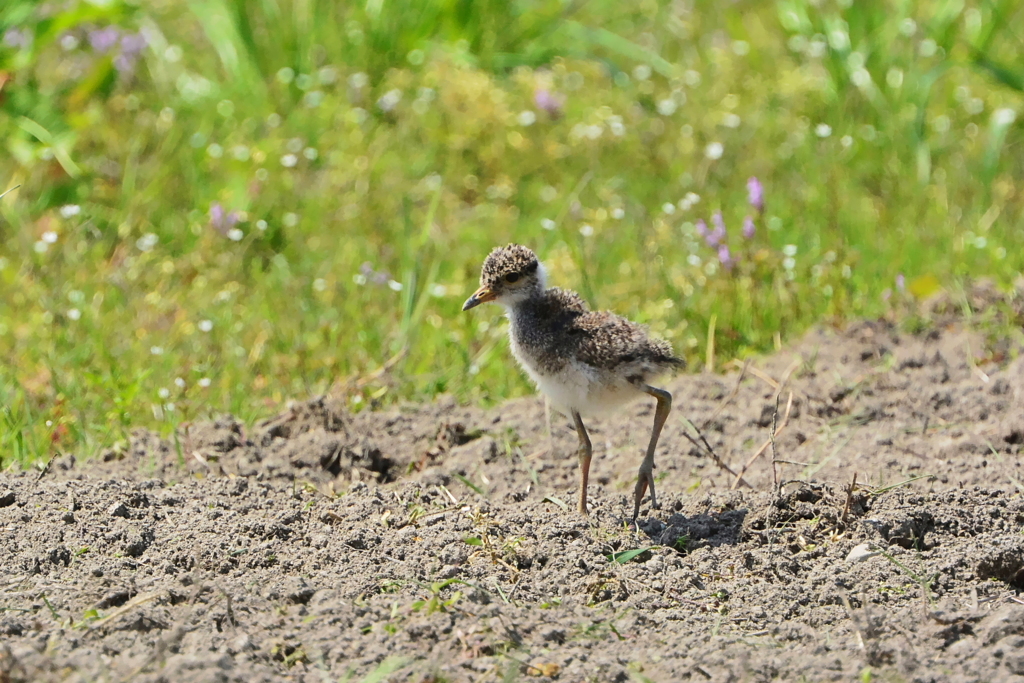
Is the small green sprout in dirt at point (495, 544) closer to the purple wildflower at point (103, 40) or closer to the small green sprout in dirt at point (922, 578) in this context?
the small green sprout in dirt at point (922, 578)

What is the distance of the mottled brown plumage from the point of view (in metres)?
4.16

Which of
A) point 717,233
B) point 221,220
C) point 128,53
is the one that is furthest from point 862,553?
point 128,53

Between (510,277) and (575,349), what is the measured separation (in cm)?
41

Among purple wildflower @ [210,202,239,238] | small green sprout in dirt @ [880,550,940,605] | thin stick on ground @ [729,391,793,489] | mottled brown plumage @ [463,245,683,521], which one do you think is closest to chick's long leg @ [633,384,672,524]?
mottled brown plumage @ [463,245,683,521]

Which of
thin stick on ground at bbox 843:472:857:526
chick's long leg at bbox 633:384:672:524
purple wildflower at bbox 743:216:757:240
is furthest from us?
purple wildflower at bbox 743:216:757:240

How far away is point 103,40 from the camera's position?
7.89m

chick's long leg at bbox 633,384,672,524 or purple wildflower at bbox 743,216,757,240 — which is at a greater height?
purple wildflower at bbox 743,216,757,240

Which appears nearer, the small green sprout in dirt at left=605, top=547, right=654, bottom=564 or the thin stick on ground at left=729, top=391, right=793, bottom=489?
the small green sprout in dirt at left=605, top=547, right=654, bottom=564

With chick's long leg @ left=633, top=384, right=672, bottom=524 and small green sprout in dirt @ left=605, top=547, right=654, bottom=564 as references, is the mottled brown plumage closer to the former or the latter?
chick's long leg @ left=633, top=384, right=672, bottom=524

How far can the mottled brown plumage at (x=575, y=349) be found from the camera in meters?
4.16

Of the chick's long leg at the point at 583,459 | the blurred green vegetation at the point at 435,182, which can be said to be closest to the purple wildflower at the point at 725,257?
the blurred green vegetation at the point at 435,182

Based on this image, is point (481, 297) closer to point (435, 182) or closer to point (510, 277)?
point (510, 277)

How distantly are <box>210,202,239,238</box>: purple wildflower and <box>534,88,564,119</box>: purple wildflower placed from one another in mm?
2266

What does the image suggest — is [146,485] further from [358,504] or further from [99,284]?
[99,284]
